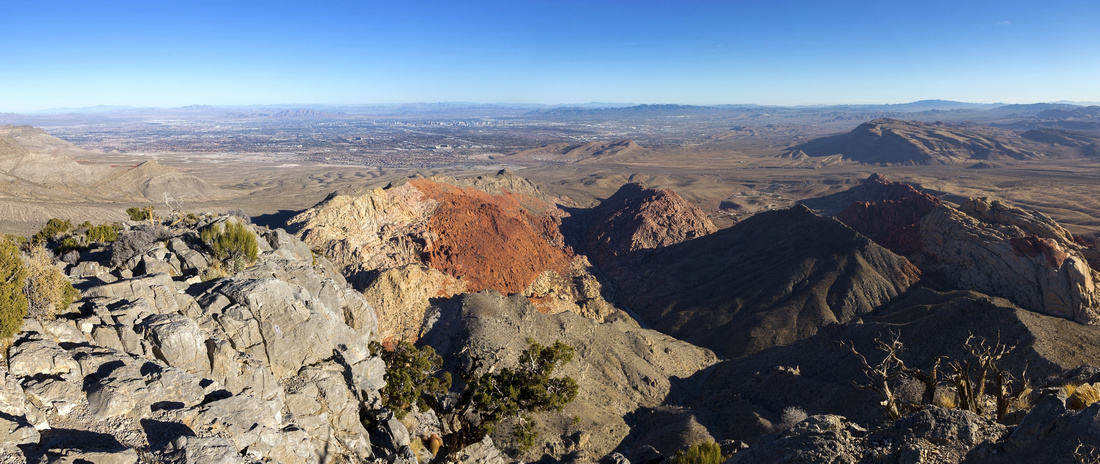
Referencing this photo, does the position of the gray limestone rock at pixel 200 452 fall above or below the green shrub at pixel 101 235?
below

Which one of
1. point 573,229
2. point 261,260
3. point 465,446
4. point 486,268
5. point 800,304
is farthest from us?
point 573,229

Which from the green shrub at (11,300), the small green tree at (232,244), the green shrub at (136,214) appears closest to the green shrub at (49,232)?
the green shrub at (136,214)

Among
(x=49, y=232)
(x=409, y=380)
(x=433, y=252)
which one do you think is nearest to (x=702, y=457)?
(x=409, y=380)

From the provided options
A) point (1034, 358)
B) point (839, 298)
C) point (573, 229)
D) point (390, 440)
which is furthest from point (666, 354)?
point (573, 229)

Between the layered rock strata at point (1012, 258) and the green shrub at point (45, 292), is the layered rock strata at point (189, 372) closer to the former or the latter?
the green shrub at point (45, 292)

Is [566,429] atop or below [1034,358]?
below

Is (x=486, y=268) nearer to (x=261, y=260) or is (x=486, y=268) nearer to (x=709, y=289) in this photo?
(x=709, y=289)

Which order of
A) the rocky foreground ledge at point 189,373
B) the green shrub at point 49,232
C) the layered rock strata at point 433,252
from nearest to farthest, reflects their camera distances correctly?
the rocky foreground ledge at point 189,373 → the green shrub at point 49,232 → the layered rock strata at point 433,252
